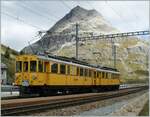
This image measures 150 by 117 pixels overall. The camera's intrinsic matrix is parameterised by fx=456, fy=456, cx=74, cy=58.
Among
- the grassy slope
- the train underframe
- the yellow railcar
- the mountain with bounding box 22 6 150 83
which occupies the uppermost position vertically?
the mountain with bounding box 22 6 150 83

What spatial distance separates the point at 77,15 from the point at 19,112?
164m

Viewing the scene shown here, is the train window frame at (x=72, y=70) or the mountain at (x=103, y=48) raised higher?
the mountain at (x=103, y=48)

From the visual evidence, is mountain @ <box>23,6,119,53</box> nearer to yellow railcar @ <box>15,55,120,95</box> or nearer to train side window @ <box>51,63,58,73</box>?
yellow railcar @ <box>15,55,120,95</box>

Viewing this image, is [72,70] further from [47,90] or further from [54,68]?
[47,90]

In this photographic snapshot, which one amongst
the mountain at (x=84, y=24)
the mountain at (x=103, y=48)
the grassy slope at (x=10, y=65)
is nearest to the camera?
the grassy slope at (x=10, y=65)

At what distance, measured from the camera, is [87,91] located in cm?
4309

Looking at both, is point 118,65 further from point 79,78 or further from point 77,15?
point 79,78

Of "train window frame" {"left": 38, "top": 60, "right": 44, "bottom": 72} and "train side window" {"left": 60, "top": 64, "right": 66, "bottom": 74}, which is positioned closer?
"train window frame" {"left": 38, "top": 60, "right": 44, "bottom": 72}

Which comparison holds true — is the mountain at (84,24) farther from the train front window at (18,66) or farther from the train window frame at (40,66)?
the train window frame at (40,66)

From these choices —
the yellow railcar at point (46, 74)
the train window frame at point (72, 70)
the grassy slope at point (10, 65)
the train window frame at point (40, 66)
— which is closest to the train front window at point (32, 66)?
the yellow railcar at point (46, 74)

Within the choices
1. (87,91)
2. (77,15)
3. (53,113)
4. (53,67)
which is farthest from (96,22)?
(53,113)

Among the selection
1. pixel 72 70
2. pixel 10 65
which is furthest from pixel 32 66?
pixel 10 65

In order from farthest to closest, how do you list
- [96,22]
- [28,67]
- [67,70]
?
1. [96,22]
2. [67,70]
3. [28,67]

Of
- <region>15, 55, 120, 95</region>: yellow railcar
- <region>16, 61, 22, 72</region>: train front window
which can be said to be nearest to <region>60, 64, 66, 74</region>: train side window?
<region>15, 55, 120, 95</region>: yellow railcar
